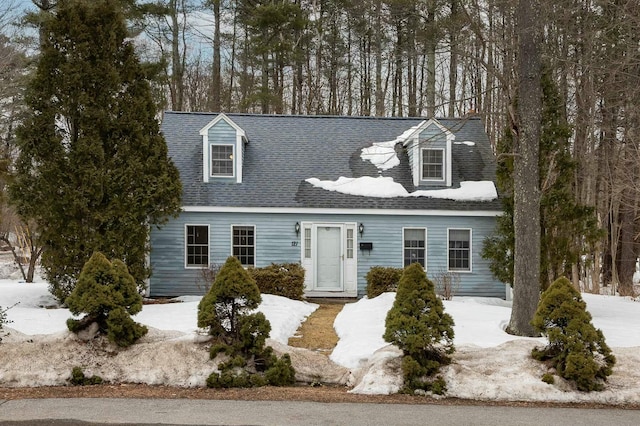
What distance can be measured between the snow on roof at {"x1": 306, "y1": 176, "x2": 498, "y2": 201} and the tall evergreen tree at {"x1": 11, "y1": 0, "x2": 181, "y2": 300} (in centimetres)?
470

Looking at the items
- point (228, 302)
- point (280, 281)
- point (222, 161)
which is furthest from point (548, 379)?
point (222, 161)

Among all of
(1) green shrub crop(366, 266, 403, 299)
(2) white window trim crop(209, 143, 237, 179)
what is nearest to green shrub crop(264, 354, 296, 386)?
(1) green shrub crop(366, 266, 403, 299)

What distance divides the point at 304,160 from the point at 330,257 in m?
3.15

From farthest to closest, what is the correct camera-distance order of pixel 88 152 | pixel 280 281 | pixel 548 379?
1. pixel 280 281
2. pixel 88 152
3. pixel 548 379

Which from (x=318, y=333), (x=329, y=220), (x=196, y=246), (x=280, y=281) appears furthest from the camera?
(x=329, y=220)

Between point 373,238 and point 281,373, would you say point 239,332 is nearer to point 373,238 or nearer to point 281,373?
point 281,373

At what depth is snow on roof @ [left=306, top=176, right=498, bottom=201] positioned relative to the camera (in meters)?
16.3

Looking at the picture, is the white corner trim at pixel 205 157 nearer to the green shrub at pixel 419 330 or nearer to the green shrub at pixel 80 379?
the green shrub at pixel 80 379

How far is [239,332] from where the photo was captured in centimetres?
744

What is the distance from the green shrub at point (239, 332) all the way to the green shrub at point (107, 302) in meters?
1.00

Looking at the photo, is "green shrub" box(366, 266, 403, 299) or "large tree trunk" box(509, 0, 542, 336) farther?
"green shrub" box(366, 266, 403, 299)

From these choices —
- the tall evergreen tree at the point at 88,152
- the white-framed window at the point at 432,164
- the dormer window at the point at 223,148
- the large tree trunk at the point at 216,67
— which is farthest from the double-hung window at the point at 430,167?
the large tree trunk at the point at 216,67

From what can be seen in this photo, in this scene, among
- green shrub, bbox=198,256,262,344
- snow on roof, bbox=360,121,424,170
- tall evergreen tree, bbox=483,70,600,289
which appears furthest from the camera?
snow on roof, bbox=360,121,424,170

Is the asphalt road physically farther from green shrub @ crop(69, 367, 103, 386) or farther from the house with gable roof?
the house with gable roof
